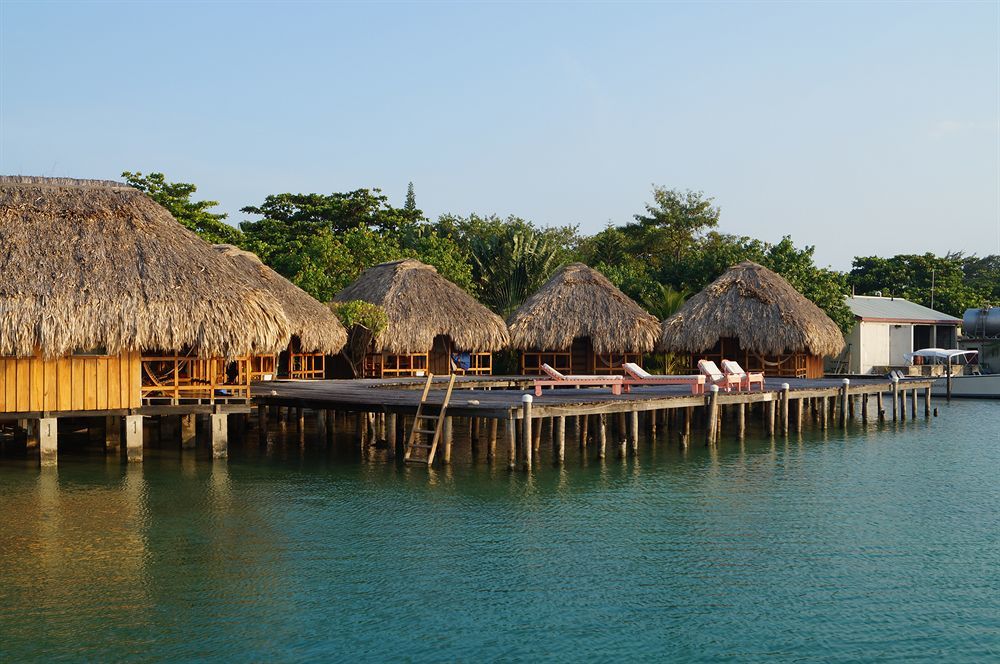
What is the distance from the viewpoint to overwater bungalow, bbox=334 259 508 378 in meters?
28.8

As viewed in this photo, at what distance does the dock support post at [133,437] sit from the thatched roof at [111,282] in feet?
4.83

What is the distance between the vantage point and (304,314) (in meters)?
25.8

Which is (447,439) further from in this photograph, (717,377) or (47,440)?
(47,440)

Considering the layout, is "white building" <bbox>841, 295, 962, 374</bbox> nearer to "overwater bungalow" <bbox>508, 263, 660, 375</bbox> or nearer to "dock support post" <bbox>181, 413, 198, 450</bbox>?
"overwater bungalow" <bbox>508, 263, 660, 375</bbox>

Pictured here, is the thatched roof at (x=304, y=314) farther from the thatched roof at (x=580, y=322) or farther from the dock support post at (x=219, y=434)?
the thatched roof at (x=580, y=322)

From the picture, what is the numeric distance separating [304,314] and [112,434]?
23.8 feet

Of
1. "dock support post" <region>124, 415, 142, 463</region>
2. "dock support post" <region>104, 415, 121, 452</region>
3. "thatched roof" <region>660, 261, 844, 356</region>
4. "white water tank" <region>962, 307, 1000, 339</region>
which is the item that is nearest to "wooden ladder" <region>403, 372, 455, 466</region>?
"dock support post" <region>124, 415, 142, 463</region>

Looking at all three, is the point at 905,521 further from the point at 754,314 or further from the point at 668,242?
the point at 668,242

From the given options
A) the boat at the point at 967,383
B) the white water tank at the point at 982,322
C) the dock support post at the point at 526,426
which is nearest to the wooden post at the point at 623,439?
the dock support post at the point at 526,426

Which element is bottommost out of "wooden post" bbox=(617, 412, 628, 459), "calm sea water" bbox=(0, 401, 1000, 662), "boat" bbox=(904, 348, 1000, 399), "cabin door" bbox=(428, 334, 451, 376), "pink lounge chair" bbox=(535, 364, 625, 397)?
"calm sea water" bbox=(0, 401, 1000, 662)

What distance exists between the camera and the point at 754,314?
31844mm

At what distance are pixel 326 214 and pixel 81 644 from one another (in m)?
40.0

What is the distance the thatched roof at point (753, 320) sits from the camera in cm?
3133

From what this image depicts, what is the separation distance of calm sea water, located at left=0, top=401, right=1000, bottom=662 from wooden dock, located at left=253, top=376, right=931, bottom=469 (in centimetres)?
112
